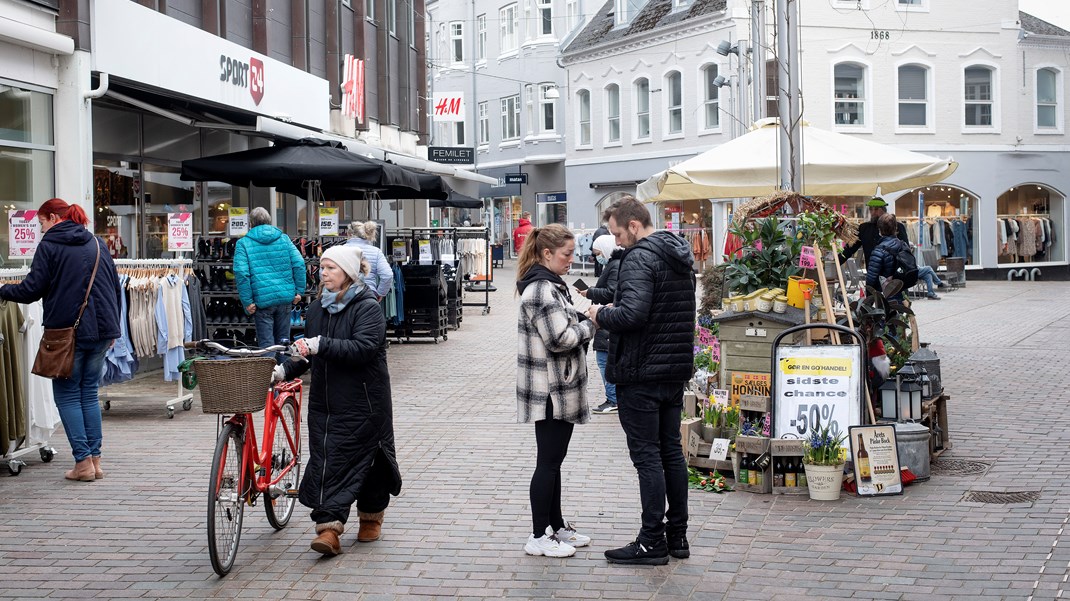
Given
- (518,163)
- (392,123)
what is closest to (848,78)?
(392,123)

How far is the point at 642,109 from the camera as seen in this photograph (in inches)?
1544

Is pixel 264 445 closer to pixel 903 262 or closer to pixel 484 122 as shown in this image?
pixel 903 262

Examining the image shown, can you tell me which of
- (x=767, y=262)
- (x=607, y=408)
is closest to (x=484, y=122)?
(x=607, y=408)

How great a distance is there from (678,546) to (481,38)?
45.8 m

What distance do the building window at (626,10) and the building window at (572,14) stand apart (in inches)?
160

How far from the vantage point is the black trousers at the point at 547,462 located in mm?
6215

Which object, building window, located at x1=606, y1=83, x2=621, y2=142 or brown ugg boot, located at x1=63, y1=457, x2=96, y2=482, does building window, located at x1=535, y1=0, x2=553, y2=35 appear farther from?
brown ugg boot, located at x1=63, y1=457, x2=96, y2=482

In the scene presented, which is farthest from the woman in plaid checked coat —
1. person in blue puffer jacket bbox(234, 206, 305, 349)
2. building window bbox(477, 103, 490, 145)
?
building window bbox(477, 103, 490, 145)

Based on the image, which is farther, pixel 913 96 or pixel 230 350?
pixel 913 96

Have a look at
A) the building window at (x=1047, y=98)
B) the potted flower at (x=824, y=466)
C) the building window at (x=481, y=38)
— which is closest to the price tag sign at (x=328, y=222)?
the potted flower at (x=824, y=466)

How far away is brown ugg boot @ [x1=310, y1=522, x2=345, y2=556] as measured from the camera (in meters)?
6.18

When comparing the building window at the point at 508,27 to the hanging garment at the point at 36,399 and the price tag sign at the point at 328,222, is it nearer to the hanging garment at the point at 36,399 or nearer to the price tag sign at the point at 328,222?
the price tag sign at the point at 328,222

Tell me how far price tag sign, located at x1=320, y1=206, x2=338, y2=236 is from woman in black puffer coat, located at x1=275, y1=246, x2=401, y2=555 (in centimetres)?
902

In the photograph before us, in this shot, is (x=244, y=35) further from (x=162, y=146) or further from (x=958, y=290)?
(x=958, y=290)
